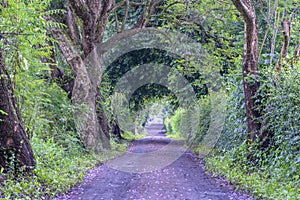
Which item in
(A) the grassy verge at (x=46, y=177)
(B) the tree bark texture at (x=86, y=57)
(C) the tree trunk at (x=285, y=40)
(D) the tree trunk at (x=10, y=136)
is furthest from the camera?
(B) the tree bark texture at (x=86, y=57)

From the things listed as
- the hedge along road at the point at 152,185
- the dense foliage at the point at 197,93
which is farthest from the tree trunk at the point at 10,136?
the hedge along road at the point at 152,185

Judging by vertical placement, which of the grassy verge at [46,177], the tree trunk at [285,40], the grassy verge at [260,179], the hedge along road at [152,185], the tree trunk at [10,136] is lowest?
the hedge along road at [152,185]

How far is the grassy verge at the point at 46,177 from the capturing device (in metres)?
6.28

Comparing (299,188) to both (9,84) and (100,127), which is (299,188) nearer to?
(9,84)

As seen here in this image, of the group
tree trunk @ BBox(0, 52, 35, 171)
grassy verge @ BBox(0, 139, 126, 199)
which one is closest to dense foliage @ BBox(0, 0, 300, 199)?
grassy verge @ BBox(0, 139, 126, 199)

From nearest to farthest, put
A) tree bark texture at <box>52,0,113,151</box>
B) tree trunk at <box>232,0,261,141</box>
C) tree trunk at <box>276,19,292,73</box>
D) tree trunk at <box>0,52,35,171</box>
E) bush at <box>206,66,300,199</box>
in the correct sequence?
bush at <box>206,66,300,199</box> → tree trunk at <box>0,52,35,171</box> → tree trunk at <box>232,0,261,141</box> → tree trunk at <box>276,19,292,73</box> → tree bark texture at <box>52,0,113,151</box>

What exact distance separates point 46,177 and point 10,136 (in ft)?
3.58

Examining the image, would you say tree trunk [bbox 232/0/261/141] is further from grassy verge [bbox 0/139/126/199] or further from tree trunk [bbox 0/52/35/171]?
tree trunk [bbox 0/52/35/171]

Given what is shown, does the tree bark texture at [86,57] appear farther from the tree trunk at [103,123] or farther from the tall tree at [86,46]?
the tree trunk at [103,123]

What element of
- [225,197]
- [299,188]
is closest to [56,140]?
[225,197]

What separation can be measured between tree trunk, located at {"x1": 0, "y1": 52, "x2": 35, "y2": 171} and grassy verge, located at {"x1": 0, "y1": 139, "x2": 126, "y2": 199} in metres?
0.29

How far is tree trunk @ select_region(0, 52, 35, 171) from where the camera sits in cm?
698

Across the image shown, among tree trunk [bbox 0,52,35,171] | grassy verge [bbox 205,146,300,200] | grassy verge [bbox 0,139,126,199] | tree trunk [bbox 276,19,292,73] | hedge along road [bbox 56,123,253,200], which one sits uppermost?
tree trunk [bbox 276,19,292,73]

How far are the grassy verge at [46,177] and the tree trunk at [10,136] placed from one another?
0.29 meters
